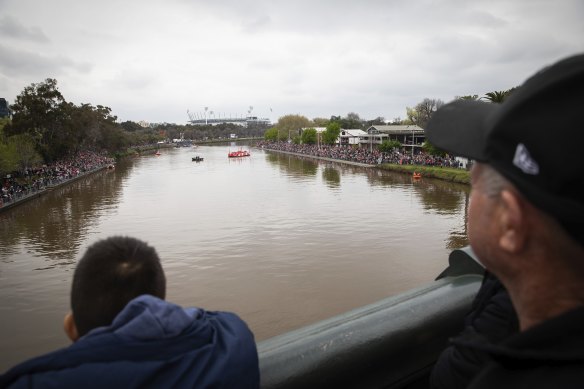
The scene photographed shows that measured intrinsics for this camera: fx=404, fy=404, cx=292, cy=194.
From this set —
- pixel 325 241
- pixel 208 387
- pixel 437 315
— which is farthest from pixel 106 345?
pixel 325 241

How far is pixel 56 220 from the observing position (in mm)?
21578

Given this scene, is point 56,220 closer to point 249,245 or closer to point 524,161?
point 249,245

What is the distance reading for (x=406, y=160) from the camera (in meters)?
42.6

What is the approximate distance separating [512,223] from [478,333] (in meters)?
0.39

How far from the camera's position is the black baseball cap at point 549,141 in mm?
626

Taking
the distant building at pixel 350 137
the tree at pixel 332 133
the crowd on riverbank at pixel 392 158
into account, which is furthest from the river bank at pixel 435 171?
the tree at pixel 332 133

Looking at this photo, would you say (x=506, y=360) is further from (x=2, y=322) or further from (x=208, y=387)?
(x=2, y=322)

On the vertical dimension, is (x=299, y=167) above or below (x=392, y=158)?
below

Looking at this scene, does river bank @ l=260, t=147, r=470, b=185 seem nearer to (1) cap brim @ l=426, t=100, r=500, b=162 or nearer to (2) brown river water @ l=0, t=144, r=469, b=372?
(2) brown river water @ l=0, t=144, r=469, b=372

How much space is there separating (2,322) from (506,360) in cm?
1162

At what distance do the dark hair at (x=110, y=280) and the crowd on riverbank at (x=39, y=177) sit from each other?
1103 inches

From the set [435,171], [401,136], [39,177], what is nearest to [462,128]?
[435,171]

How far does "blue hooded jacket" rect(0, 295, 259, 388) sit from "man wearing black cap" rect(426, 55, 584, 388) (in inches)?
21.9

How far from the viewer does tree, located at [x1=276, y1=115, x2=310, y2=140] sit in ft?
374
